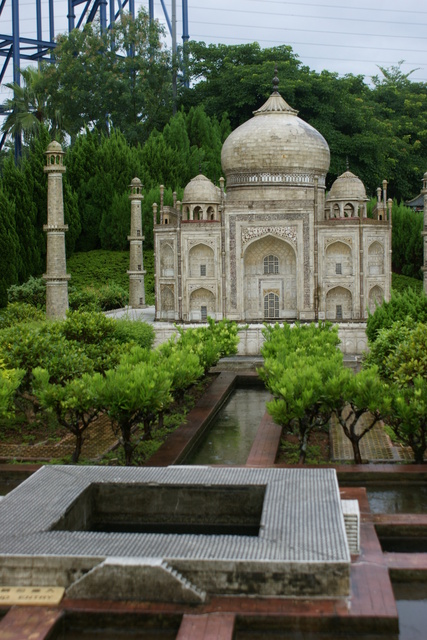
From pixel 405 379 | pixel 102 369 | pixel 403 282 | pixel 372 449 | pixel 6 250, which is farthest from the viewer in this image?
pixel 403 282

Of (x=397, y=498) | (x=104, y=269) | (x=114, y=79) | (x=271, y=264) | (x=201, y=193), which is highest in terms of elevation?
(x=114, y=79)

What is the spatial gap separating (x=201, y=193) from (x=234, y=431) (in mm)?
14728

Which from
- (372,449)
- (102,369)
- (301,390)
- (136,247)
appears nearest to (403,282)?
(136,247)

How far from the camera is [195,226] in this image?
A: 86.4 feet

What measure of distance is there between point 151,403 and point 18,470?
1938mm

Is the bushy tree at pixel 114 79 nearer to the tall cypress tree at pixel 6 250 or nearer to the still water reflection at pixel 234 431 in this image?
the tall cypress tree at pixel 6 250

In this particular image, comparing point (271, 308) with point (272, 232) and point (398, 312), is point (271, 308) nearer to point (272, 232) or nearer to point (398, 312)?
point (272, 232)

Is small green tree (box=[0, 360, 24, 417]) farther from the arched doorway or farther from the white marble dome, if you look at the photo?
the white marble dome

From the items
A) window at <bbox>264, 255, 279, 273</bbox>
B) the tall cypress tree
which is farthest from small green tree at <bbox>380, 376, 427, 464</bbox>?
the tall cypress tree

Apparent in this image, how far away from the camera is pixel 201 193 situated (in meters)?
27.7

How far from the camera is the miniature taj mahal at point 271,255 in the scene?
2612cm

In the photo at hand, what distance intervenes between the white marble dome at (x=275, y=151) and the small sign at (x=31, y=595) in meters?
22.3

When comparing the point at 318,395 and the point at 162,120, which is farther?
the point at 162,120

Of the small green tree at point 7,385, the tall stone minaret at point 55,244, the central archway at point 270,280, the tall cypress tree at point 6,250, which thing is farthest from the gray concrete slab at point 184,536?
the tall cypress tree at point 6,250
